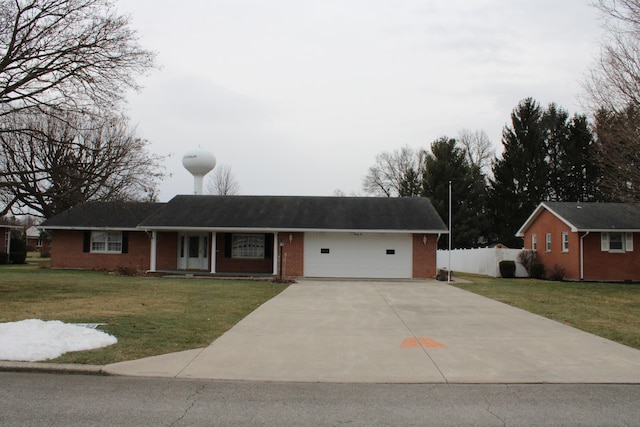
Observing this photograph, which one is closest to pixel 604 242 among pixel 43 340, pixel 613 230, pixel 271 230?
pixel 613 230

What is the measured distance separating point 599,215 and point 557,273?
3985 mm

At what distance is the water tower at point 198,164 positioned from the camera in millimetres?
33438

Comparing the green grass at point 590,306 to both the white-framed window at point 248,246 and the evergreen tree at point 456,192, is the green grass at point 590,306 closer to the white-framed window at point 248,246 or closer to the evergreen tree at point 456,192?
the white-framed window at point 248,246

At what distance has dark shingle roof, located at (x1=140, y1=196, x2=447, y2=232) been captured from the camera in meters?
26.3

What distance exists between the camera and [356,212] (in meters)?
27.9

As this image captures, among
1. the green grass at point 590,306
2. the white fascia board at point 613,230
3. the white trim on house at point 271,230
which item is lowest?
the green grass at point 590,306

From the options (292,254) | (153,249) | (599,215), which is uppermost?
(599,215)

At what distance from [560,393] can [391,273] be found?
19608mm

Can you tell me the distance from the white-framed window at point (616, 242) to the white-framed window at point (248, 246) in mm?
18023

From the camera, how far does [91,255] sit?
2975cm

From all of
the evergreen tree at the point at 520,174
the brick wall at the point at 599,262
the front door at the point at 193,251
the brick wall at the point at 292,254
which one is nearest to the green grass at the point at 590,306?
the brick wall at the point at 599,262

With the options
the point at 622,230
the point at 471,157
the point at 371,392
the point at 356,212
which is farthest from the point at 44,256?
the point at 371,392

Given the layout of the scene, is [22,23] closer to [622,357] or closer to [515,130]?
[622,357]

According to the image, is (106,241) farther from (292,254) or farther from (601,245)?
(601,245)
